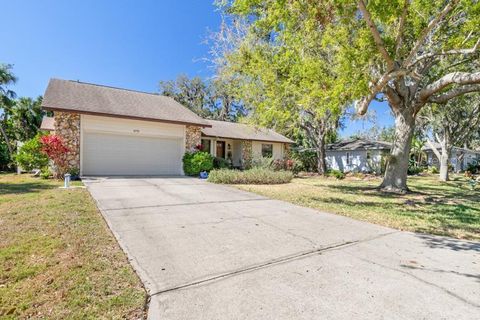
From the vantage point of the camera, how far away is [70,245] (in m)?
4.14

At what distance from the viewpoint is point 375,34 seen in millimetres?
7703

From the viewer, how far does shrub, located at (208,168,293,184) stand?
1275cm

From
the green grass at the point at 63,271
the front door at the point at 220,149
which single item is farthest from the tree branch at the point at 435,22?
the front door at the point at 220,149

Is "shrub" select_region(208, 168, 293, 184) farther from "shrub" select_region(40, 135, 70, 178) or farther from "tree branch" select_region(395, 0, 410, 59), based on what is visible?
"tree branch" select_region(395, 0, 410, 59)

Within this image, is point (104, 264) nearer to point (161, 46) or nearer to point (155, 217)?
point (155, 217)

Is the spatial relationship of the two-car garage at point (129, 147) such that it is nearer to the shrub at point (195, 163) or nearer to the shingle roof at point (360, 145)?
the shrub at point (195, 163)

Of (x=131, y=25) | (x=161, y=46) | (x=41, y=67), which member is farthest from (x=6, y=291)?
(x=161, y=46)

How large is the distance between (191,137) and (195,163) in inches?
71.1

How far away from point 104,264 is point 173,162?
1267 centimetres

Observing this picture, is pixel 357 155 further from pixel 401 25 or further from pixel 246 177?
pixel 401 25

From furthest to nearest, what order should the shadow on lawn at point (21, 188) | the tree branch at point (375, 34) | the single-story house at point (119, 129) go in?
the single-story house at point (119, 129)
the shadow on lawn at point (21, 188)
the tree branch at point (375, 34)

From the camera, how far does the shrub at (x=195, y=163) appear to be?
15320 mm

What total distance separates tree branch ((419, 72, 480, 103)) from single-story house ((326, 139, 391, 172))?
16286mm

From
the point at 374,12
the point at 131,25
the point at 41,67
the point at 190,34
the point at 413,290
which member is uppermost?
the point at 190,34
